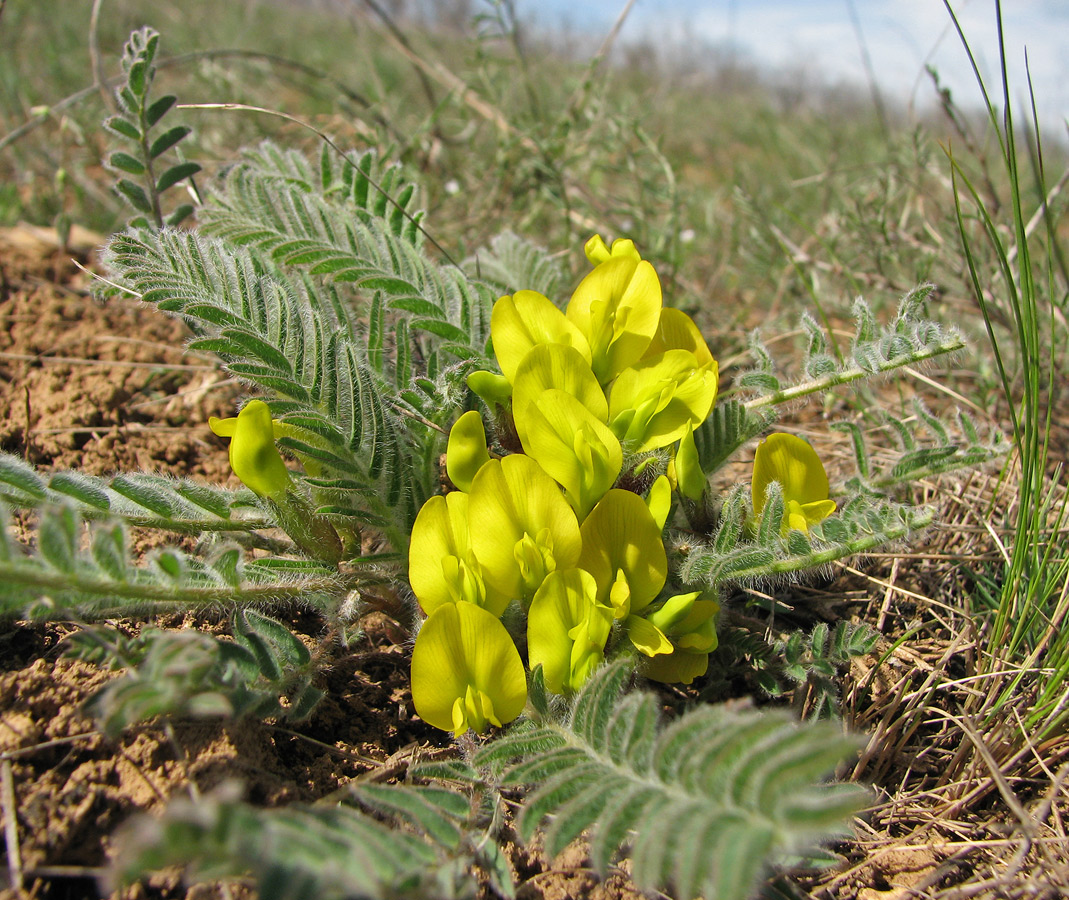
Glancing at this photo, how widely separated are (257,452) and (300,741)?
481 mm

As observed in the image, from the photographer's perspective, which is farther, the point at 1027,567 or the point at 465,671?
the point at 1027,567

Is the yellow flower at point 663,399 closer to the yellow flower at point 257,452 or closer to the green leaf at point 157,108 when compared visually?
the yellow flower at point 257,452

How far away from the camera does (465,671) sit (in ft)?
3.74

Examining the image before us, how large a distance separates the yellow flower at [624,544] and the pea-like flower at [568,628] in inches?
2.7

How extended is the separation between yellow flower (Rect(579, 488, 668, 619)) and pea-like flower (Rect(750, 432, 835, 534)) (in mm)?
243

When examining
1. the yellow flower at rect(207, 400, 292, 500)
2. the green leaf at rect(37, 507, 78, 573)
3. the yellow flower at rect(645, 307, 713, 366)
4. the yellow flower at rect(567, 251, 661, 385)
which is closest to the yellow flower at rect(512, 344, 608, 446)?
the yellow flower at rect(567, 251, 661, 385)

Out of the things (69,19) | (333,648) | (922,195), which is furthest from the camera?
(69,19)

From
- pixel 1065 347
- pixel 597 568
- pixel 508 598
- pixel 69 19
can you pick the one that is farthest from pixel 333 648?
pixel 69 19

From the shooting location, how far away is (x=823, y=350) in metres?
1.52

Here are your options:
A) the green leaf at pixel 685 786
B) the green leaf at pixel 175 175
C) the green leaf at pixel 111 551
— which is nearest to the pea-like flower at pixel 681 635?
the green leaf at pixel 685 786

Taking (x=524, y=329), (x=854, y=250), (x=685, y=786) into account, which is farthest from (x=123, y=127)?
(x=854, y=250)

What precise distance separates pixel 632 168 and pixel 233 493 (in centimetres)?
184

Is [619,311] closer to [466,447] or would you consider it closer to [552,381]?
[552,381]

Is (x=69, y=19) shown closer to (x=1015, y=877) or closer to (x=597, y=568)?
(x=597, y=568)
